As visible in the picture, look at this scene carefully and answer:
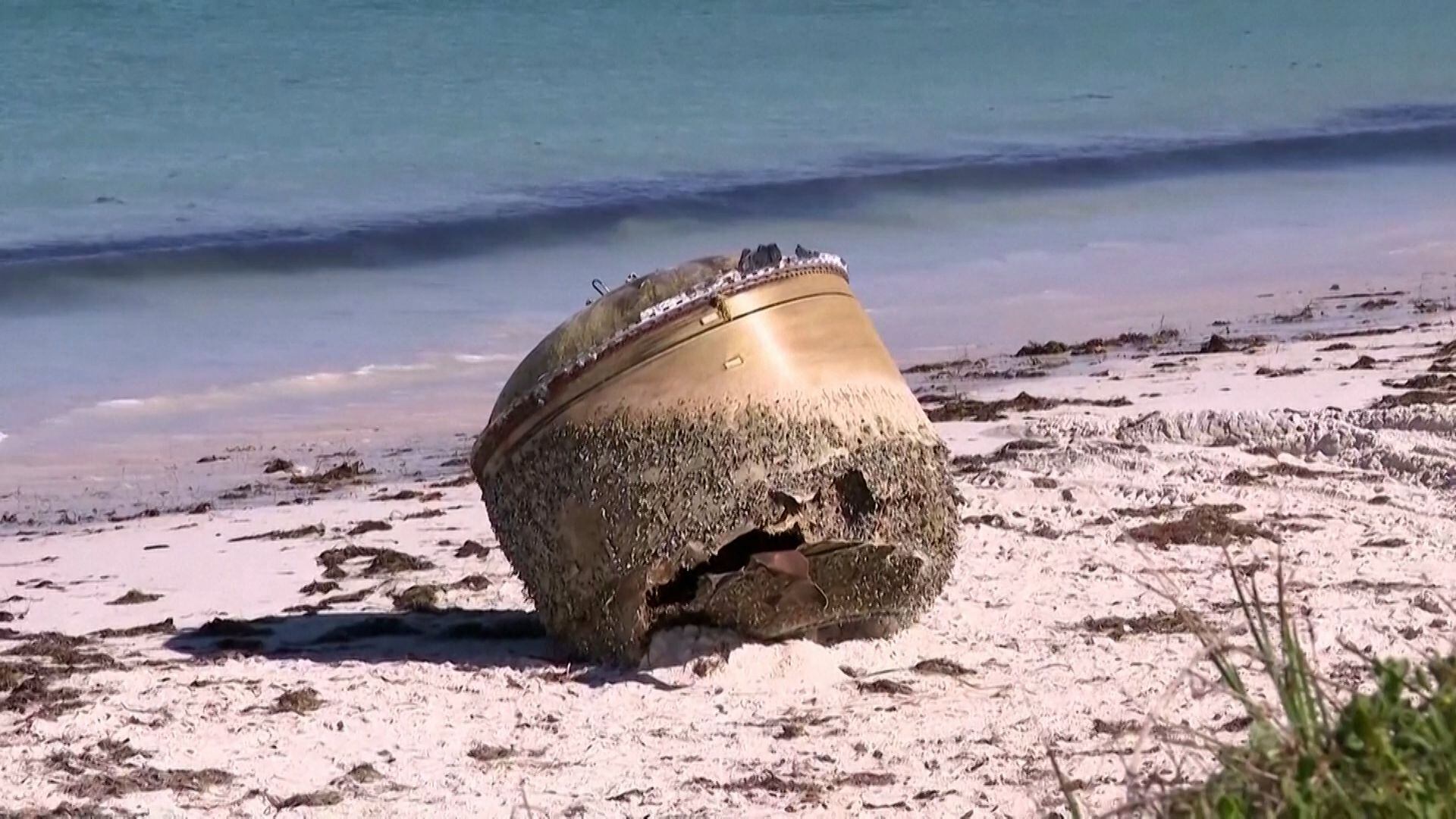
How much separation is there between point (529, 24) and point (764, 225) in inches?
575

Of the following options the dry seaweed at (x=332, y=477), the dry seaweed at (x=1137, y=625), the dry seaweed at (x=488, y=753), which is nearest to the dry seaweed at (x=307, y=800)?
the dry seaweed at (x=488, y=753)

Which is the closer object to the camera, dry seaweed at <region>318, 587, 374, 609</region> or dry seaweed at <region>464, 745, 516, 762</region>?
dry seaweed at <region>464, 745, 516, 762</region>

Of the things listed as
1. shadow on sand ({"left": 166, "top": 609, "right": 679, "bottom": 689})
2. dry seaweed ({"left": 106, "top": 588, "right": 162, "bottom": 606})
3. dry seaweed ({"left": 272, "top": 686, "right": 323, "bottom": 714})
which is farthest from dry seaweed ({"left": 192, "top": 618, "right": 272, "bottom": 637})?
dry seaweed ({"left": 272, "top": 686, "right": 323, "bottom": 714})

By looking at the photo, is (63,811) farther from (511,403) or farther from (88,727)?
(511,403)

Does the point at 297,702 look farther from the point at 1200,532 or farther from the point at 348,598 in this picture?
the point at 1200,532

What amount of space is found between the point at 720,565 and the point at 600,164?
46.3 ft

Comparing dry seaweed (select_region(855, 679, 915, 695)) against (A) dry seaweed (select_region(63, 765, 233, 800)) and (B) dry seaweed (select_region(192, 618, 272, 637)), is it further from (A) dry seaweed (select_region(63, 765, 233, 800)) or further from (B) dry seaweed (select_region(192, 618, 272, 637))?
(B) dry seaweed (select_region(192, 618, 272, 637))

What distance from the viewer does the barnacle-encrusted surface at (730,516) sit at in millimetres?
4781

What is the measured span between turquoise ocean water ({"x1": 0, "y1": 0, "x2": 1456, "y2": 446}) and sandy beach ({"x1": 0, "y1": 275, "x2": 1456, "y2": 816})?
2.51 m

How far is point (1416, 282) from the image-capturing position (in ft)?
37.8

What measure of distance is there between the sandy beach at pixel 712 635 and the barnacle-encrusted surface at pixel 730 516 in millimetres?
133

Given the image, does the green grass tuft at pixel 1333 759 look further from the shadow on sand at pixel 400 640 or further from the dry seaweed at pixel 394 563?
the dry seaweed at pixel 394 563

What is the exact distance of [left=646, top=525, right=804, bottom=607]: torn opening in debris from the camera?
4949 millimetres

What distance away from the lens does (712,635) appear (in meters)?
5.00
